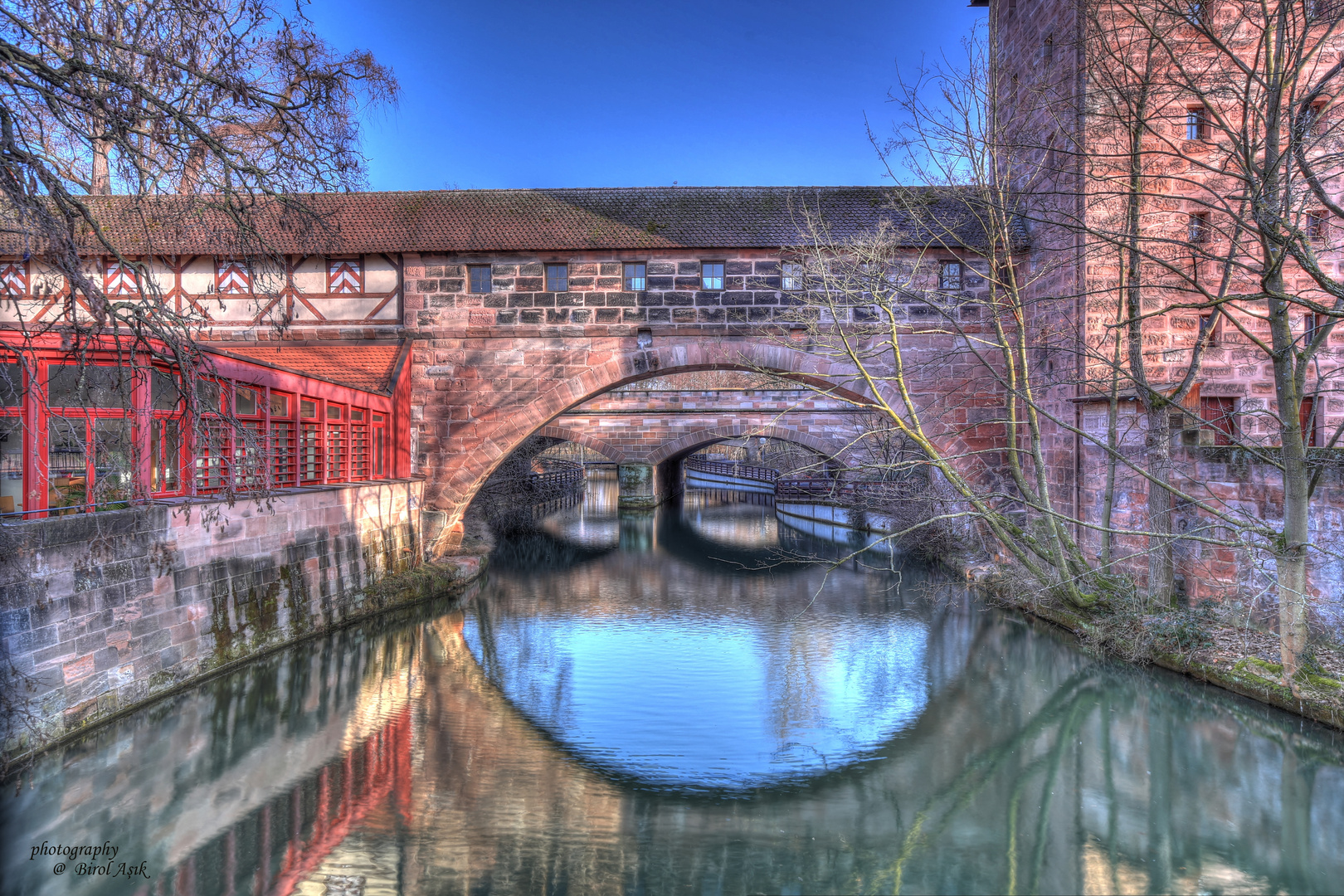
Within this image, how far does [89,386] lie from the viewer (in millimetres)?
3393

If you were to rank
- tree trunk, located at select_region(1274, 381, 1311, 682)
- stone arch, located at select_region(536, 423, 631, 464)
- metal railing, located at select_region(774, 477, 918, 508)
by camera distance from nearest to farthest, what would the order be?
tree trunk, located at select_region(1274, 381, 1311, 682) < metal railing, located at select_region(774, 477, 918, 508) < stone arch, located at select_region(536, 423, 631, 464)

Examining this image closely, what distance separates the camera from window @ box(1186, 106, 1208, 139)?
7.91 metres

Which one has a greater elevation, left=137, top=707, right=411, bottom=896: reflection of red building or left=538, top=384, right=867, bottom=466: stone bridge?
left=538, top=384, right=867, bottom=466: stone bridge

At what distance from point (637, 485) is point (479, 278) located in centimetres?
1089

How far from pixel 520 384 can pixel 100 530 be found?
5344 millimetres

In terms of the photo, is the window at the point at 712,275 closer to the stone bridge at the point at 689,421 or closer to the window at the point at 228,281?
the window at the point at 228,281

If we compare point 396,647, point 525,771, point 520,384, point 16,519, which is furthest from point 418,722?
point 520,384

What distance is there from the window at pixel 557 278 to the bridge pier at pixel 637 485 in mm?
10021

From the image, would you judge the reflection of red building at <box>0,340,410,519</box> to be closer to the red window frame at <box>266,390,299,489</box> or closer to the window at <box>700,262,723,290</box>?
the red window frame at <box>266,390,299,489</box>

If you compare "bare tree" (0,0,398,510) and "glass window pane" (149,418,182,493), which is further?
"glass window pane" (149,418,182,493)

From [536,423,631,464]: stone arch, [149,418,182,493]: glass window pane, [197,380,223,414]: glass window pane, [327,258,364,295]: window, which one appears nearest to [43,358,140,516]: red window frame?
[197,380,223,414]: glass window pane

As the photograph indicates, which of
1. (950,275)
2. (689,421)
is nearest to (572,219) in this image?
(950,275)

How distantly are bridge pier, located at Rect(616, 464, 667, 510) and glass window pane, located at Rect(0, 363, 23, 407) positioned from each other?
14.4 m

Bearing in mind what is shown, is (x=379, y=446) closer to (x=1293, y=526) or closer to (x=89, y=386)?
(x=89, y=386)
